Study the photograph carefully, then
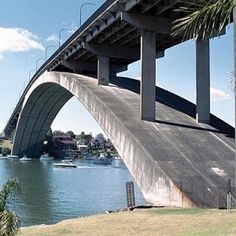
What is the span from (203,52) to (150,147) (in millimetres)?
9879

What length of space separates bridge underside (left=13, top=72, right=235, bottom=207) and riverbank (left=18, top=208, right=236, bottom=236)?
201 inches

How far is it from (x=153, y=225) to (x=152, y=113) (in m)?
17.9

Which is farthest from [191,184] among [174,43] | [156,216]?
[174,43]

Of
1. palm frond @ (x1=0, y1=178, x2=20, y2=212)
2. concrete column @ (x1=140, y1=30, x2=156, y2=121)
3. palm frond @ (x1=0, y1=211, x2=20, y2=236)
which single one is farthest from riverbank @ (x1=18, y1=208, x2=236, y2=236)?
concrete column @ (x1=140, y1=30, x2=156, y2=121)

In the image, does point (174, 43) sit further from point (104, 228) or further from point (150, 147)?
point (104, 228)

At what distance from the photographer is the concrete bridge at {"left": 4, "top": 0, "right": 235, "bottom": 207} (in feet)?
82.0

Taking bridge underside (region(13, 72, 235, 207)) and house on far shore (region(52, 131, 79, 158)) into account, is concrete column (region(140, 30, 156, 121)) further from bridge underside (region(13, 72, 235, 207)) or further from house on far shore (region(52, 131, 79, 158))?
house on far shore (region(52, 131, 79, 158))

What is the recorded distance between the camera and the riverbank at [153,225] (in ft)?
45.8

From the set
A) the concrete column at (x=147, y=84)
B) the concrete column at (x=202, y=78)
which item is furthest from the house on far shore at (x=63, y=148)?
the concrete column at (x=147, y=84)

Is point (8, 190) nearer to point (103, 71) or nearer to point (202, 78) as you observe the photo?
point (202, 78)

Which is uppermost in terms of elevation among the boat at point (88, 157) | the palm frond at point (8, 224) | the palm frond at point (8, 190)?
the palm frond at point (8, 190)

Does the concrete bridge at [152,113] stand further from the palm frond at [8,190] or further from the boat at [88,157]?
the boat at [88,157]

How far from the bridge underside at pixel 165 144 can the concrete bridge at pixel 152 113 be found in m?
0.05

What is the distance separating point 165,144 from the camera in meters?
28.8
